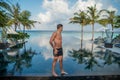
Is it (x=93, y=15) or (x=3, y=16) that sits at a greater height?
(x=93, y=15)

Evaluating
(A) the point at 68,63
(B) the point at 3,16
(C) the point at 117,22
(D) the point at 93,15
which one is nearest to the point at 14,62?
(A) the point at 68,63

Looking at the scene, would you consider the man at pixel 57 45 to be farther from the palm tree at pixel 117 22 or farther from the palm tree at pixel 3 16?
the palm tree at pixel 117 22

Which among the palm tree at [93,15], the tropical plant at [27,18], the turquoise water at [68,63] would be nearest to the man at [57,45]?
the turquoise water at [68,63]

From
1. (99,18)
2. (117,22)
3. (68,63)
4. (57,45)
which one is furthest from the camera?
(117,22)

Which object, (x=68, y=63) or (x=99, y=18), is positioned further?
(x=99, y=18)

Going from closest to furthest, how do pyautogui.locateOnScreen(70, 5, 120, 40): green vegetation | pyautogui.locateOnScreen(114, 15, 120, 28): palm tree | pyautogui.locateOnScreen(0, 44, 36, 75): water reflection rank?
pyautogui.locateOnScreen(0, 44, 36, 75): water reflection < pyautogui.locateOnScreen(70, 5, 120, 40): green vegetation < pyautogui.locateOnScreen(114, 15, 120, 28): palm tree

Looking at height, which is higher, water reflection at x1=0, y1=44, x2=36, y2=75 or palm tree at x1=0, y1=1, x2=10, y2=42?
palm tree at x1=0, y1=1, x2=10, y2=42

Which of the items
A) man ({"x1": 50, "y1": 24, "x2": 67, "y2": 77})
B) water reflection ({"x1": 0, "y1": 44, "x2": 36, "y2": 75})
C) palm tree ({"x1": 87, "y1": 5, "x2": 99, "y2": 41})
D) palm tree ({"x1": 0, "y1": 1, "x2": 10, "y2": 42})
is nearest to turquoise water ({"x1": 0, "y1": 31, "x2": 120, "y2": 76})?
water reflection ({"x1": 0, "y1": 44, "x2": 36, "y2": 75})

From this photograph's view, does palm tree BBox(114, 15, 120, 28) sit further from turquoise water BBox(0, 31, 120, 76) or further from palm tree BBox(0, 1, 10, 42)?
palm tree BBox(0, 1, 10, 42)

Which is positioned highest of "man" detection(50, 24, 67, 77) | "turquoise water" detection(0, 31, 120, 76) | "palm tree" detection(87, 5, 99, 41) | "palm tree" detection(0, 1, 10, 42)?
"palm tree" detection(87, 5, 99, 41)

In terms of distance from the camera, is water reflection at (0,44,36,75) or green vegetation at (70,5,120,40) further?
green vegetation at (70,5,120,40)

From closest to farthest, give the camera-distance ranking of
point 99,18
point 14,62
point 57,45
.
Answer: point 57,45
point 14,62
point 99,18

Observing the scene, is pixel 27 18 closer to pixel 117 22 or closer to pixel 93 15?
pixel 93 15

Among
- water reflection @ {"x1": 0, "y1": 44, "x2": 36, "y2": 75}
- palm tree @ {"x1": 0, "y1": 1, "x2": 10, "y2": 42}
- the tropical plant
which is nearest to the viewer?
palm tree @ {"x1": 0, "y1": 1, "x2": 10, "y2": 42}
